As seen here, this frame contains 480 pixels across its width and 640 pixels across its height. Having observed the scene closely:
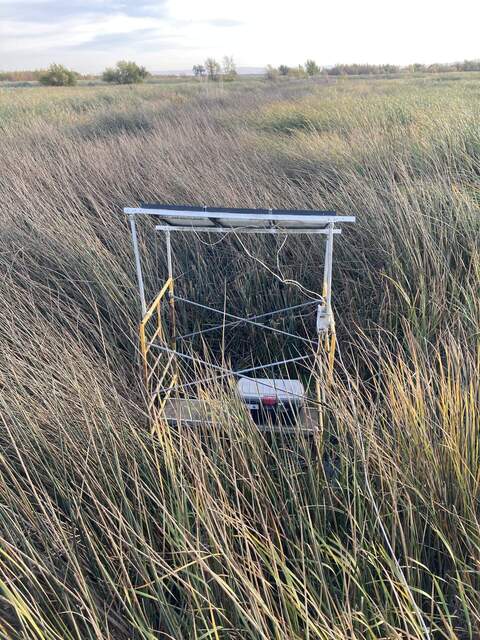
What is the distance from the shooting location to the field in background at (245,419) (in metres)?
1.26

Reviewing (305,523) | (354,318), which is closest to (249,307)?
(354,318)

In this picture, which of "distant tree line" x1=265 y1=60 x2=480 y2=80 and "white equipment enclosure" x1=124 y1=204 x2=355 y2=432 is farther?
"distant tree line" x1=265 y1=60 x2=480 y2=80

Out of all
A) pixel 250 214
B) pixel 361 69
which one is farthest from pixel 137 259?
pixel 361 69

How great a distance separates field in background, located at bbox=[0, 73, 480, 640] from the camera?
1258 mm

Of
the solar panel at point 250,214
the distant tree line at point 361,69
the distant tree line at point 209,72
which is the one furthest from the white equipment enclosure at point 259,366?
the distant tree line at point 361,69

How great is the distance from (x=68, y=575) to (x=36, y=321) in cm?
161

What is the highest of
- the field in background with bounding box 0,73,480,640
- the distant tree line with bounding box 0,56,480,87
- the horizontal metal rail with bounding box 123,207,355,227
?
Result: the distant tree line with bounding box 0,56,480,87

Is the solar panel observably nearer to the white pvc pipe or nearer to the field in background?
the white pvc pipe

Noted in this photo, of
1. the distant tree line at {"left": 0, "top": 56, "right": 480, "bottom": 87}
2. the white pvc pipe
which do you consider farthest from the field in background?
the distant tree line at {"left": 0, "top": 56, "right": 480, "bottom": 87}

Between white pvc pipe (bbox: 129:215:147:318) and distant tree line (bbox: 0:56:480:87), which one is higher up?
distant tree line (bbox: 0:56:480:87)

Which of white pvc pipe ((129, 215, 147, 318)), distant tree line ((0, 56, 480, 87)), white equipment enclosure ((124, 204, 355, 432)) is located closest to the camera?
white equipment enclosure ((124, 204, 355, 432))

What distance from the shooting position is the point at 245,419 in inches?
69.2

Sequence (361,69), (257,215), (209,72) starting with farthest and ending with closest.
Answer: (361,69), (209,72), (257,215)

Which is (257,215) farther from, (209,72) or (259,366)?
(209,72)
